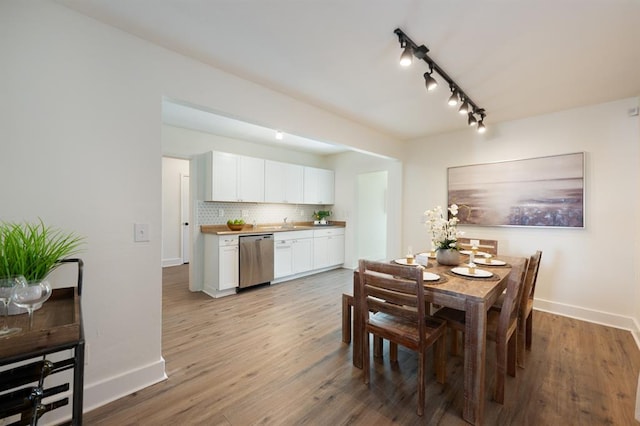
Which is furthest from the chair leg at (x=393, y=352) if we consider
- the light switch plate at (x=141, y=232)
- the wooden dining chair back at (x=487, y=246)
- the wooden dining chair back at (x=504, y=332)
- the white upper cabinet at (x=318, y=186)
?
the white upper cabinet at (x=318, y=186)

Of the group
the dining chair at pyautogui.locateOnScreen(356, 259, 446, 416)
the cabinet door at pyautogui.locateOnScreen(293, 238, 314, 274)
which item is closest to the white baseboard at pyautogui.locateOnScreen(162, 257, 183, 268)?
the cabinet door at pyautogui.locateOnScreen(293, 238, 314, 274)

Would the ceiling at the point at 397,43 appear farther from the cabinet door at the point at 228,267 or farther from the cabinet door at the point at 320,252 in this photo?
the cabinet door at the point at 320,252

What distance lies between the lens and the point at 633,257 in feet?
9.37

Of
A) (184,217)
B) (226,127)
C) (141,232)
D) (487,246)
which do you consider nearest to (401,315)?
(141,232)

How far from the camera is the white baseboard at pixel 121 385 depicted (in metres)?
1.69

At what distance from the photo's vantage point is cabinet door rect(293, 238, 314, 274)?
4719mm

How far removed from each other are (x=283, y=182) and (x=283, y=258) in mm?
1429

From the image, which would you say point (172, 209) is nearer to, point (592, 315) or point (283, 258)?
point (283, 258)

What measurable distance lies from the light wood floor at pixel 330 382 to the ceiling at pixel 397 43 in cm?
249

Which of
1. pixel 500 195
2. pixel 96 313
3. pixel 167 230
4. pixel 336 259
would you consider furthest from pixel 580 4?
pixel 167 230

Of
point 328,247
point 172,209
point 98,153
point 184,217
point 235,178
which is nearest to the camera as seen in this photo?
point 98,153

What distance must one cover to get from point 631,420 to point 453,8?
→ 273cm

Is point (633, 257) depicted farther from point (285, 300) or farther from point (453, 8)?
point (285, 300)

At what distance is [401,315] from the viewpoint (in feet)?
5.79
